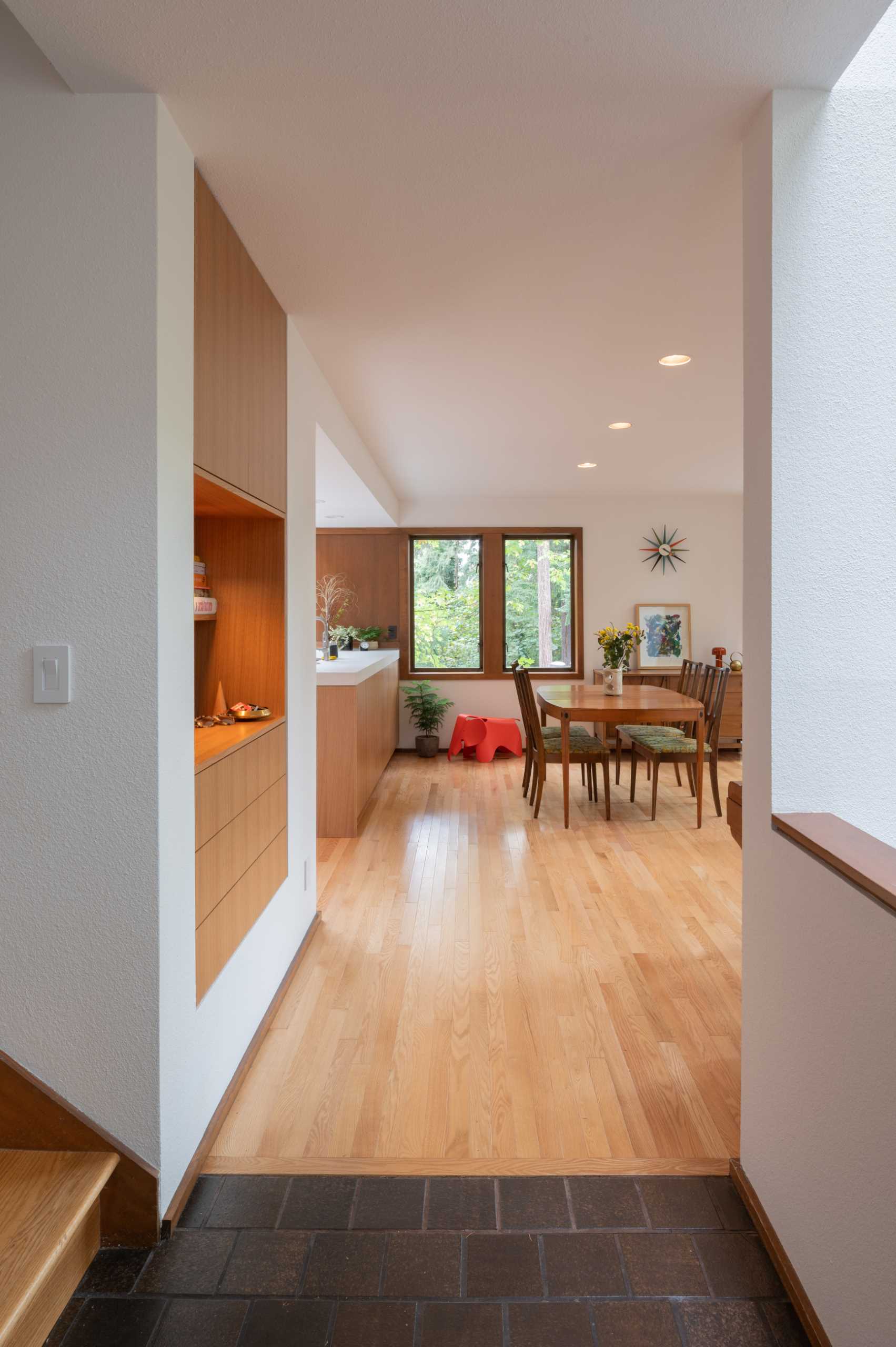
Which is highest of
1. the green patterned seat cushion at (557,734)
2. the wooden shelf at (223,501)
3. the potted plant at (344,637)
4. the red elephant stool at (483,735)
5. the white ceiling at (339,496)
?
the white ceiling at (339,496)

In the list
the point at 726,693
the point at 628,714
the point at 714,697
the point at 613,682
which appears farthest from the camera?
the point at 726,693

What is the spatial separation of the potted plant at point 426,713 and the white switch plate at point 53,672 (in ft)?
19.5

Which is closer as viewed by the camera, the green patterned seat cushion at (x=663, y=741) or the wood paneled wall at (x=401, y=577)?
the green patterned seat cushion at (x=663, y=741)

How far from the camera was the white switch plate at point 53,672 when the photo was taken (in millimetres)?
1611

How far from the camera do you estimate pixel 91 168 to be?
5.26 ft

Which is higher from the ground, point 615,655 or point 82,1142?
point 615,655

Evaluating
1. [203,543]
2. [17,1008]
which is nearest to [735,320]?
[203,543]

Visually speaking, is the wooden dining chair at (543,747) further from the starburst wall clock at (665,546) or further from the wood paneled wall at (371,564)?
the starburst wall clock at (665,546)

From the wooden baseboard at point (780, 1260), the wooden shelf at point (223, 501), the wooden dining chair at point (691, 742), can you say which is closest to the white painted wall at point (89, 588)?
the wooden shelf at point (223, 501)

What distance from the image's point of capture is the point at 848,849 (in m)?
1.37

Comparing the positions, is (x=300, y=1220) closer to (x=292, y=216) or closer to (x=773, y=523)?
(x=773, y=523)

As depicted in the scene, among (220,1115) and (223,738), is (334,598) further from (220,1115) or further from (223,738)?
(220,1115)

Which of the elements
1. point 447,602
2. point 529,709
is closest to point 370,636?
point 447,602

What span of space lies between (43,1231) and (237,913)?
86 centimetres
